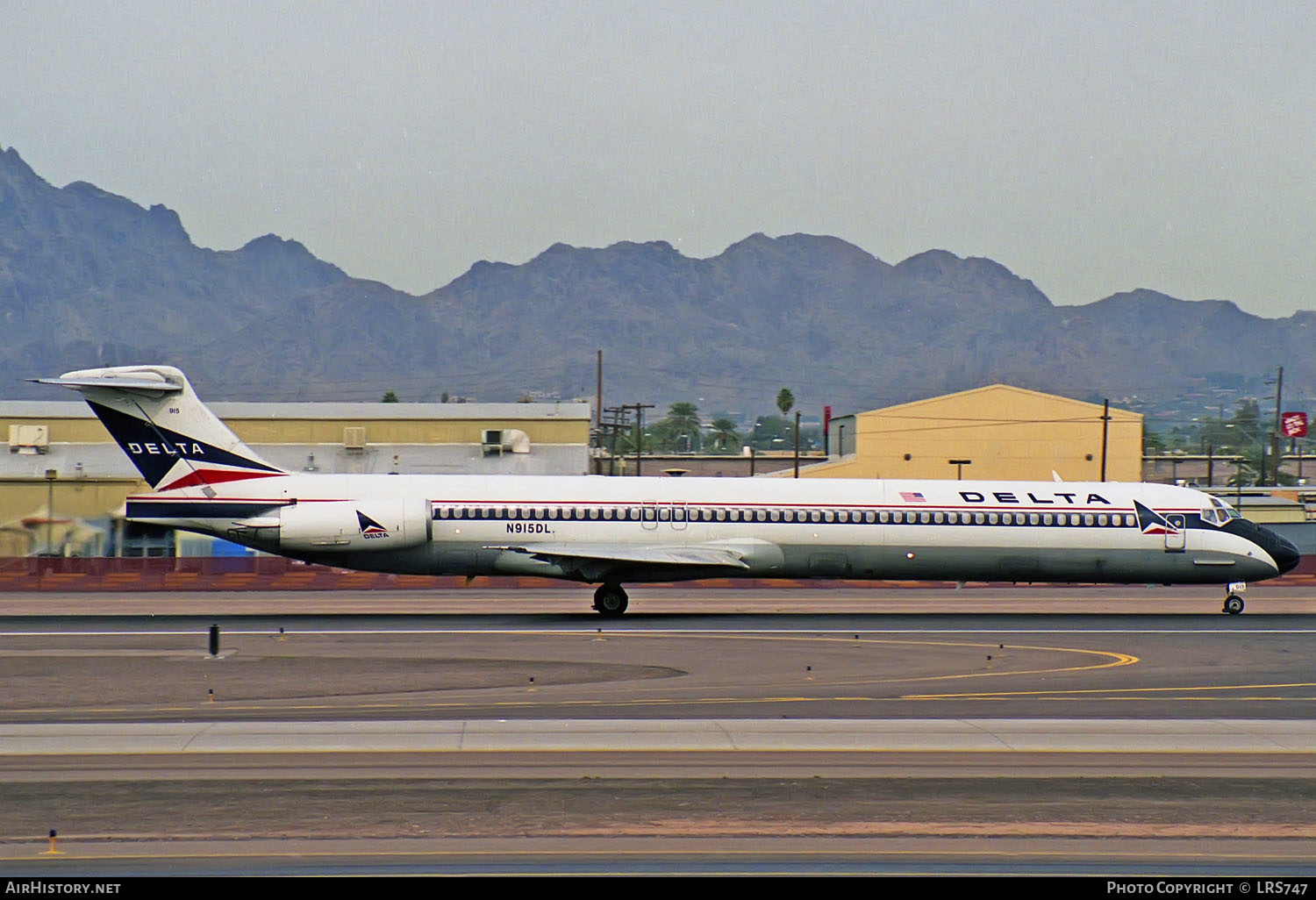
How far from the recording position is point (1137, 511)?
3180cm

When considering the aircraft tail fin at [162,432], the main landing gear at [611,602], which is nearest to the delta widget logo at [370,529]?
the aircraft tail fin at [162,432]

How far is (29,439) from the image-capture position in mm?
53500

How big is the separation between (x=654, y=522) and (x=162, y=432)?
11.8m

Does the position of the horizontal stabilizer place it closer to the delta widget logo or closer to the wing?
the delta widget logo

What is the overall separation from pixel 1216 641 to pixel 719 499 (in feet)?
37.8

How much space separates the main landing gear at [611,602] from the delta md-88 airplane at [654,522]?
4 centimetres

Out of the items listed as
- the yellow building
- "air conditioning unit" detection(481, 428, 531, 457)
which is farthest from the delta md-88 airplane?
the yellow building

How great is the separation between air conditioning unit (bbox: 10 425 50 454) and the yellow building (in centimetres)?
4104

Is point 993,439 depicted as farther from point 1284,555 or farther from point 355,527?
point 355,527

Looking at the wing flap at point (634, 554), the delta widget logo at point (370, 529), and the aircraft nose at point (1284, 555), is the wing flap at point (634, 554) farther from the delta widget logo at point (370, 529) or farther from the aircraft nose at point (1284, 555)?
the aircraft nose at point (1284, 555)

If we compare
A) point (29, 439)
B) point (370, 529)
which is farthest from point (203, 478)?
point (29, 439)
